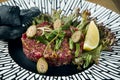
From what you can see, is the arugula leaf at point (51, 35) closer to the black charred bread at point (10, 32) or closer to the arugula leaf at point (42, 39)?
the arugula leaf at point (42, 39)

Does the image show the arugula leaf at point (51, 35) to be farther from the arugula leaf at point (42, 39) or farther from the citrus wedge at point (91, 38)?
the citrus wedge at point (91, 38)

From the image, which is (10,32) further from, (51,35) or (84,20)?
(84,20)

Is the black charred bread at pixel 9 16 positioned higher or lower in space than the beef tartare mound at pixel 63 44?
higher

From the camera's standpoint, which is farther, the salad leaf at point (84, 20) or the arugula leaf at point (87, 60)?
the salad leaf at point (84, 20)

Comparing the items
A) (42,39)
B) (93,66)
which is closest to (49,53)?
(42,39)

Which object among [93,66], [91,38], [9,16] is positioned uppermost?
[9,16]

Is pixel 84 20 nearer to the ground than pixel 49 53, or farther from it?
farther from it

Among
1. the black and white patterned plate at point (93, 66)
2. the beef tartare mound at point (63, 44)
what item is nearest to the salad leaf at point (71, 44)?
the beef tartare mound at point (63, 44)

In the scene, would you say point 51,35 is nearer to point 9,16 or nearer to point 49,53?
point 49,53

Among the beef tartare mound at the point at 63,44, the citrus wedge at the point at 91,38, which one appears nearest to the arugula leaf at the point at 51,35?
the beef tartare mound at the point at 63,44

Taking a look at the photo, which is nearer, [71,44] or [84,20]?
[71,44]

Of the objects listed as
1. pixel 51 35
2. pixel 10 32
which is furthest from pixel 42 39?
pixel 10 32
